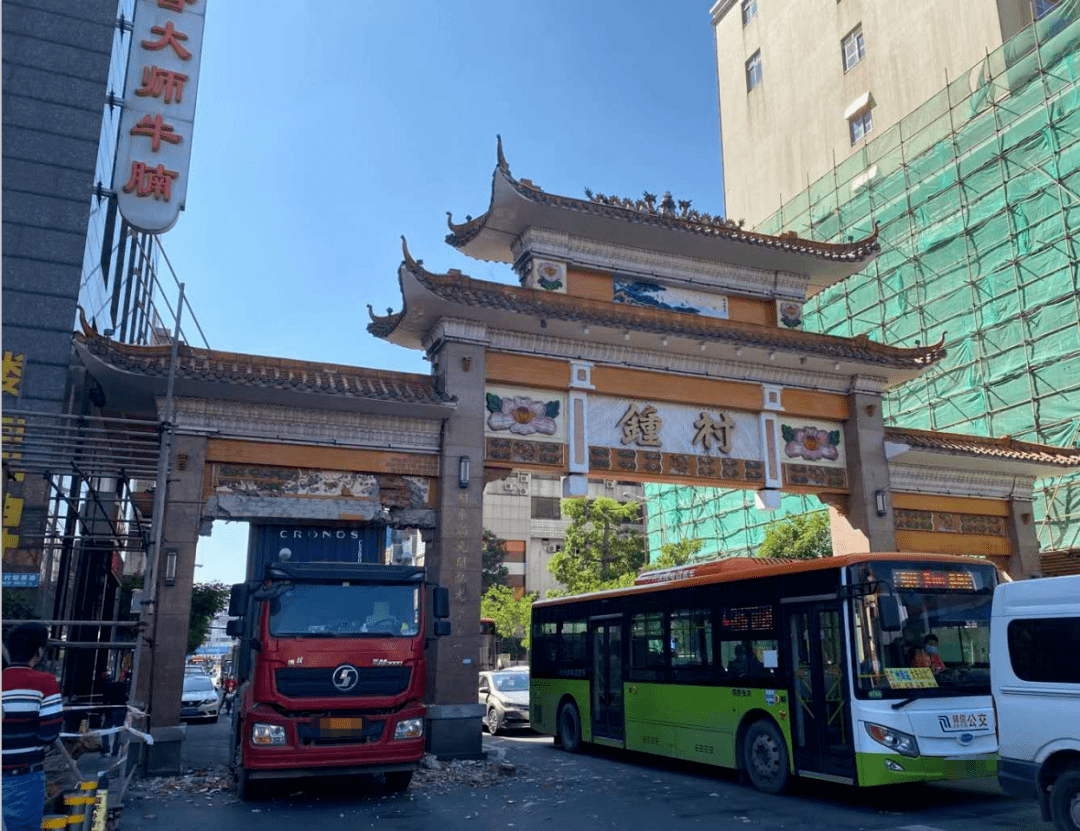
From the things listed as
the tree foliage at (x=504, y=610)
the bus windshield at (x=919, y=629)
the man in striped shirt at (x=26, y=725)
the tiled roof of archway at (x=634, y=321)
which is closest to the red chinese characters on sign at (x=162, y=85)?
the tiled roof of archway at (x=634, y=321)

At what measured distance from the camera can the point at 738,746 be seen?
1150 cm

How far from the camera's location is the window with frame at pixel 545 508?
56.2 meters

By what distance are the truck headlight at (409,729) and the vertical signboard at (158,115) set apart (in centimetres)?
928

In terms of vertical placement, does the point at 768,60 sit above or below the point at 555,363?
above

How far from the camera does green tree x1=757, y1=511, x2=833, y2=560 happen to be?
26.4 metres

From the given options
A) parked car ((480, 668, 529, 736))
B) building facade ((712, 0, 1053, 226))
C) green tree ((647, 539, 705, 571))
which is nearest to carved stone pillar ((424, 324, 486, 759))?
parked car ((480, 668, 529, 736))

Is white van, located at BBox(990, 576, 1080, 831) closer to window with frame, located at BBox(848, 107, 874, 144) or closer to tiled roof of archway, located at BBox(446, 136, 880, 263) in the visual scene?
tiled roof of archway, located at BBox(446, 136, 880, 263)

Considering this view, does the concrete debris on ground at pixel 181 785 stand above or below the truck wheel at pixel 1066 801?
below

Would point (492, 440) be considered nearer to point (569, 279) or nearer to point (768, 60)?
point (569, 279)

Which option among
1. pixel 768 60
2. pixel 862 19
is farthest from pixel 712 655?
pixel 768 60

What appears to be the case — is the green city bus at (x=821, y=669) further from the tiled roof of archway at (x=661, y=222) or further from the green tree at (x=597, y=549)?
the green tree at (x=597, y=549)

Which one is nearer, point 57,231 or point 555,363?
point 57,231

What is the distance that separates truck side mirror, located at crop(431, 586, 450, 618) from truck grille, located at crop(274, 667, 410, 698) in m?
0.81

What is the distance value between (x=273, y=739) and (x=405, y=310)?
315 inches
